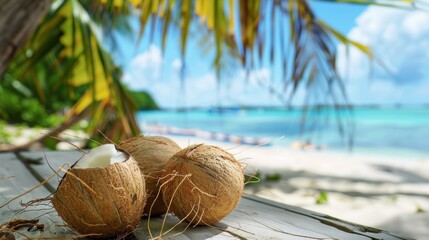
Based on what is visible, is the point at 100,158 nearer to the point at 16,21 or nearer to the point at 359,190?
the point at 16,21

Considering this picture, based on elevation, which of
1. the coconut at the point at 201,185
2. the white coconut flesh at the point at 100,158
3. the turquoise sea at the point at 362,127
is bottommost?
the turquoise sea at the point at 362,127

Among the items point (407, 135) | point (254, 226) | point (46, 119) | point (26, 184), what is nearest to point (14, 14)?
point (26, 184)

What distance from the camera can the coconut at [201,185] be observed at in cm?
57

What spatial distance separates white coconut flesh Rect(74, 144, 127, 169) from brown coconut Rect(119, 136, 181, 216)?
0.07 metres

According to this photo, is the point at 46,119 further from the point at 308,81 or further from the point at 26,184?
the point at 26,184


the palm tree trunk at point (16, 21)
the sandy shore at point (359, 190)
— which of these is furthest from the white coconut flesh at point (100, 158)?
the sandy shore at point (359, 190)

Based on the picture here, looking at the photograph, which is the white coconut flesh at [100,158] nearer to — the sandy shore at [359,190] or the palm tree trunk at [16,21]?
the palm tree trunk at [16,21]

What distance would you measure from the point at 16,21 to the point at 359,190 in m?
2.62

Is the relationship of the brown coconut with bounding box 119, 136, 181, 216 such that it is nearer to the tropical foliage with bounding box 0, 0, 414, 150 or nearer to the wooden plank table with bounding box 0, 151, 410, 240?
the wooden plank table with bounding box 0, 151, 410, 240

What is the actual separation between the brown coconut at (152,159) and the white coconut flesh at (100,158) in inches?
2.6

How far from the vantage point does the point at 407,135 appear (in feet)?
60.1

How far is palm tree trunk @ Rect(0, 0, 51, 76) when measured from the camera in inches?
53.8

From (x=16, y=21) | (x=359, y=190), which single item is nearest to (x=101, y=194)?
(x=16, y=21)

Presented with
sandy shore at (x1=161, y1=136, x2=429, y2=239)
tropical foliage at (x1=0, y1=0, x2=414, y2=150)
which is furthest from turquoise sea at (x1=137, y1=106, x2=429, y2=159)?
tropical foliage at (x1=0, y1=0, x2=414, y2=150)
